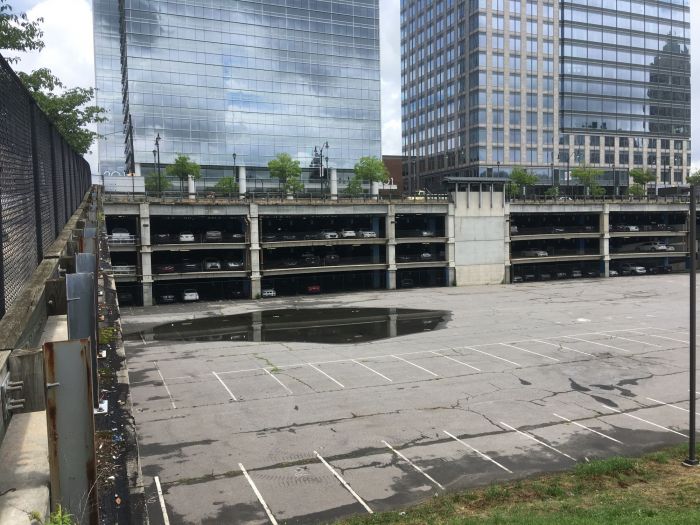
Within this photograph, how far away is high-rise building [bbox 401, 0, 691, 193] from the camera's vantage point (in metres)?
116

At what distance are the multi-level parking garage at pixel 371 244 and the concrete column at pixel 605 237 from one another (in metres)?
0.16

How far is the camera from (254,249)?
63938 mm

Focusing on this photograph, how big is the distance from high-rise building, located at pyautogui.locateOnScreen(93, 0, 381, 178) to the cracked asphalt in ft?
203

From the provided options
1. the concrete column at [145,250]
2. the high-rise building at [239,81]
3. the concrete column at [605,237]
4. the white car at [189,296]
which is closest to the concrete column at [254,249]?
the white car at [189,296]

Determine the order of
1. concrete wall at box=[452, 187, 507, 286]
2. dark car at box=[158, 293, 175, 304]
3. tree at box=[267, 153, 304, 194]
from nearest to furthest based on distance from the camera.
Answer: dark car at box=[158, 293, 175, 304] < concrete wall at box=[452, 187, 507, 286] < tree at box=[267, 153, 304, 194]

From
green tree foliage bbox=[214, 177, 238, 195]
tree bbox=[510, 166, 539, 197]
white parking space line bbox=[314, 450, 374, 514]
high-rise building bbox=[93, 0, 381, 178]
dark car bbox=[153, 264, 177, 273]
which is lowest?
white parking space line bbox=[314, 450, 374, 514]

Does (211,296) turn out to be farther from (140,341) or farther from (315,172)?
(315,172)

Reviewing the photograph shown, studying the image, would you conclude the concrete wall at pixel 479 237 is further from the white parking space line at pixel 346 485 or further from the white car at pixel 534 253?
the white parking space line at pixel 346 485

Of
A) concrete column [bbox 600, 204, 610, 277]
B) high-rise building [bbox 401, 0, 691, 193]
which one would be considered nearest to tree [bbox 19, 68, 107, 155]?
concrete column [bbox 600, 204, 610, 277]

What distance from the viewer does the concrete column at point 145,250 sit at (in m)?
59.2

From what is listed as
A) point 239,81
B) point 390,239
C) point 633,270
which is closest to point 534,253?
point 633,270

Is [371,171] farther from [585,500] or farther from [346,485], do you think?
[585,500]

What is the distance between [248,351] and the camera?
37.1m

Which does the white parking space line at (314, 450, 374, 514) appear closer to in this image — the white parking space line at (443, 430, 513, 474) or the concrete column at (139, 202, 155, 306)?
the white parking space line at (443, 430, 513, 474)
